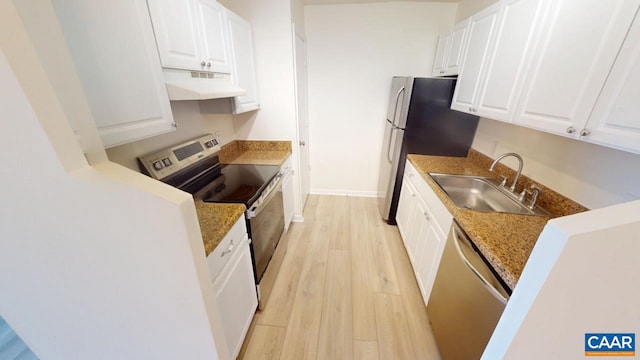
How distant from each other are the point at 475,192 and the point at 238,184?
191 cm

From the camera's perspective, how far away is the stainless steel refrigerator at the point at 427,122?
81.9 inches

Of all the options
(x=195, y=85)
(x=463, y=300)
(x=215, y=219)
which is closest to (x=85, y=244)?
(x=215, y=219)

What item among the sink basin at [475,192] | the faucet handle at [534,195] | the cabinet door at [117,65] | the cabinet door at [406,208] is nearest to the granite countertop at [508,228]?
the faucet handle at [534,195]

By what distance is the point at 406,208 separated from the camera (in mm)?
2260

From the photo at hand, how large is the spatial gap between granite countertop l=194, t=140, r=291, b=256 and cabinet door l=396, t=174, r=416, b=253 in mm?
1267

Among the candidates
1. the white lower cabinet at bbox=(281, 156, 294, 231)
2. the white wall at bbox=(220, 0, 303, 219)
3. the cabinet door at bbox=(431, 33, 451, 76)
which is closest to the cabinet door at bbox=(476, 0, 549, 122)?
the cabinet door at bbox=(431, 33, 451, 76)

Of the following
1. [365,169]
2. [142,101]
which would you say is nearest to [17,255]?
[142,101]

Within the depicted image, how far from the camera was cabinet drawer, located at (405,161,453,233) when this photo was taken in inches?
55.2

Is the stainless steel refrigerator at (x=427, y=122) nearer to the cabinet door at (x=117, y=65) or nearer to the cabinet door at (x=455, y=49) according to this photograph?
the cabinet door at (x=455, y=49)

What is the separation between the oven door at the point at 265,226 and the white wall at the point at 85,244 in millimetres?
706

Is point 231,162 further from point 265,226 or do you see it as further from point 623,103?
point 623,103

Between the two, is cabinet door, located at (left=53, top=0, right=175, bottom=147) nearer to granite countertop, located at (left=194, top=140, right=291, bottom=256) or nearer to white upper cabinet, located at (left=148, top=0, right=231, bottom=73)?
white upper cabinet, located at (left=148, top=0, right=231, bottom=73)

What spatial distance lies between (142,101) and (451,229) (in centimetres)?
173

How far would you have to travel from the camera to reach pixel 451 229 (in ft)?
4.30
